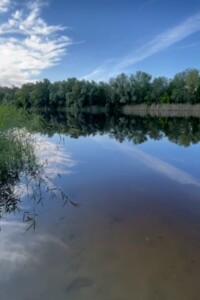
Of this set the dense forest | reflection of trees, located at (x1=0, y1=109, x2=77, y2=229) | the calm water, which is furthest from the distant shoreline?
the calm water

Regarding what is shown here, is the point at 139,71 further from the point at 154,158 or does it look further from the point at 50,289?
the point at 50,289

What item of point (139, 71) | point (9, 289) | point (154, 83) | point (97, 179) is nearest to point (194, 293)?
point (9, 289)

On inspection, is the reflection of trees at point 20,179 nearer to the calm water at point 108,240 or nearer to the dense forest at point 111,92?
the calm water at point 108,240

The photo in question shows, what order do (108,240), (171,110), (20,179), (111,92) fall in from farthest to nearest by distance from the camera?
(111,92)
(171,110)
(20,179)
(108,240)

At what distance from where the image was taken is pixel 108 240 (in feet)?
17.7

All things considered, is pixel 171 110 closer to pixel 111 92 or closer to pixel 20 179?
pixel 111 92

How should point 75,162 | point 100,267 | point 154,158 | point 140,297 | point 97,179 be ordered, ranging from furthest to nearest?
point 154,158 → point 75,162 → point 97,179 → point 100,267 → point 140,297

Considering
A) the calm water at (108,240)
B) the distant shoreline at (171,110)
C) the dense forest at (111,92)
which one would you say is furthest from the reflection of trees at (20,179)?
the dense forest at (111,92)

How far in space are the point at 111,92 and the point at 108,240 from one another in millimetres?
58905

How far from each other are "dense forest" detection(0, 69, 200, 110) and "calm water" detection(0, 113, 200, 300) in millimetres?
46096

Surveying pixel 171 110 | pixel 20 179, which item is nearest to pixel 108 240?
pixel 20 179

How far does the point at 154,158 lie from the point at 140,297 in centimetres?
946

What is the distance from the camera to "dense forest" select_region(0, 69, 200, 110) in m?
55.1

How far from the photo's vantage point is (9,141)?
32.3 feet
